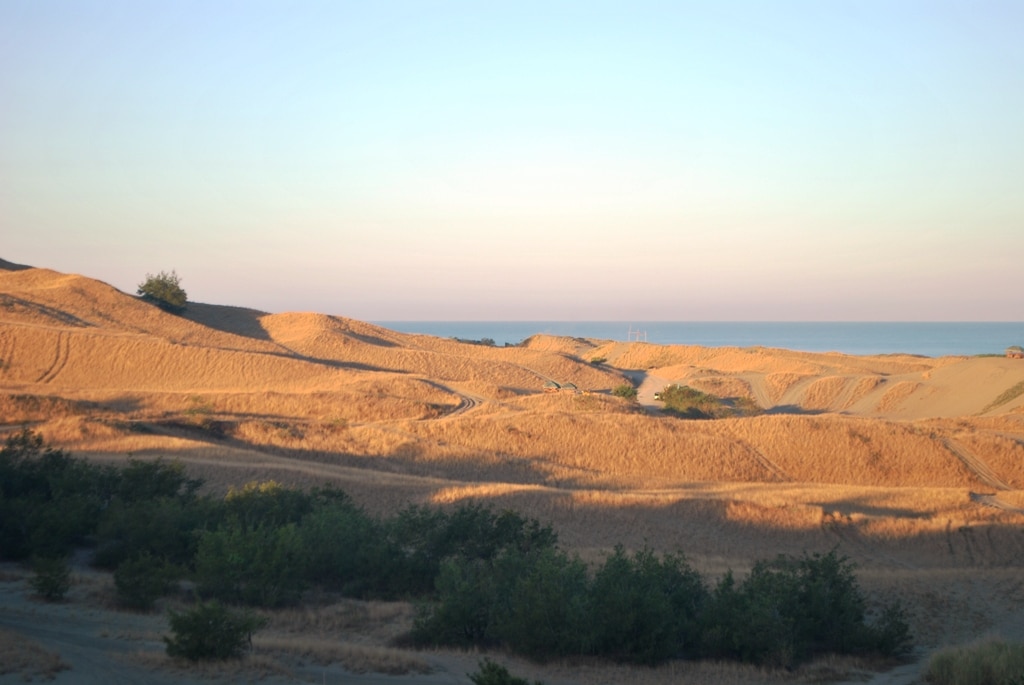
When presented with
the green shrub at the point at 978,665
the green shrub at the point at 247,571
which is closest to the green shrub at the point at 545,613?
the green shrub at the point at 247,571

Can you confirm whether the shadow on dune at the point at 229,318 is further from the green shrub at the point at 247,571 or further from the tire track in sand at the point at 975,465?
the green shrub at the point at 247,571

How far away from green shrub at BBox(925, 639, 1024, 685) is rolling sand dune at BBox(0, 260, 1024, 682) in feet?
11.1

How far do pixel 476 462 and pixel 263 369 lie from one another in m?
23.4

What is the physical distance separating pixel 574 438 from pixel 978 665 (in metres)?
27.0

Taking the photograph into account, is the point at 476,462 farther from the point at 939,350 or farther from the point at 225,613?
the point at 939,350

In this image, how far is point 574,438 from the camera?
3791 centimetres

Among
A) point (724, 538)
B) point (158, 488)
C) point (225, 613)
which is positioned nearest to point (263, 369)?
point (158, 488)

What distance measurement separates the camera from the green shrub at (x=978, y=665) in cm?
1070

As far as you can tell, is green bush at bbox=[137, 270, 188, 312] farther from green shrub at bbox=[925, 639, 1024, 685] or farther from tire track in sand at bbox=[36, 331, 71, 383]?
green shrub at bbox=[925, 639, 1024, 685]

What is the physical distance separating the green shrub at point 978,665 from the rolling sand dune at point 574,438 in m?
3.40

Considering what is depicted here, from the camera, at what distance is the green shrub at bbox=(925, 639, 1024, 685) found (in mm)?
10703

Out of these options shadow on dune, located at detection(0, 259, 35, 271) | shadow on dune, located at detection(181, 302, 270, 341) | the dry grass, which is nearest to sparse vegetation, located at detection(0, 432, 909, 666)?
the dry grass

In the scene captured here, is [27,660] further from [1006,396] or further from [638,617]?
[1006,396]

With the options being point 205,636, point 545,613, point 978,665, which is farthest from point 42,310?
point 978,665
